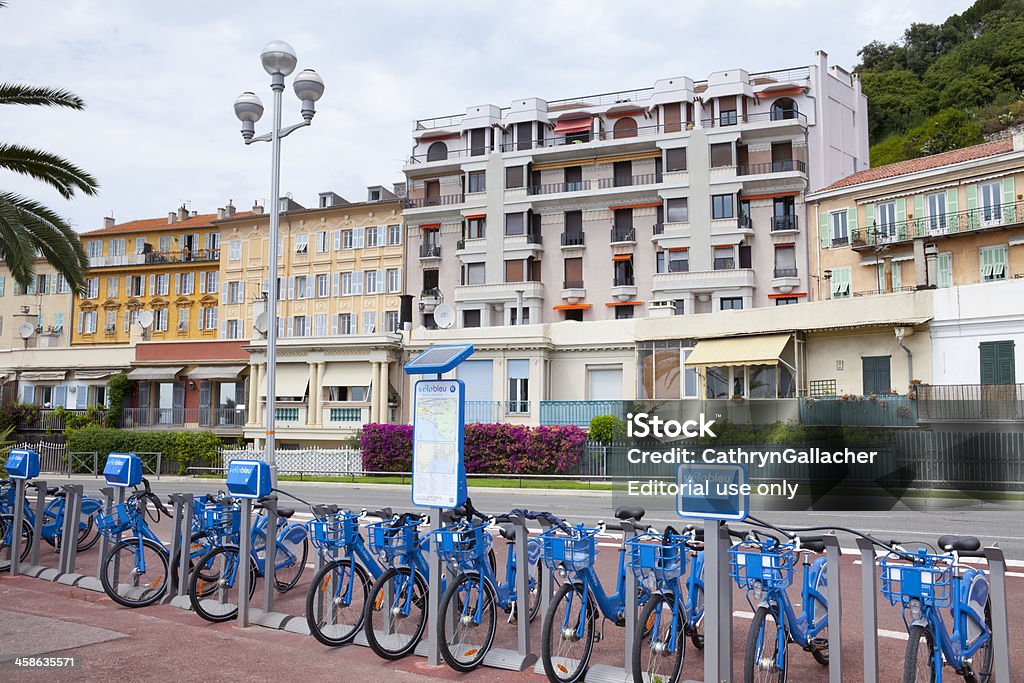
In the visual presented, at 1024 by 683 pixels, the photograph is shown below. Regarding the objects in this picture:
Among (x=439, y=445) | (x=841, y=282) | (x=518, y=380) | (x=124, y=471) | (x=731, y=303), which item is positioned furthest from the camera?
(x=731, y=303)

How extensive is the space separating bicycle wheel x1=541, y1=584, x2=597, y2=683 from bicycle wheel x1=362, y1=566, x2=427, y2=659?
4.41 feet

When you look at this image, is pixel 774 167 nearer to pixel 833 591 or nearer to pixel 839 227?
pixel 839 227

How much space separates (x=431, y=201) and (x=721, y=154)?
A: 1840 cm

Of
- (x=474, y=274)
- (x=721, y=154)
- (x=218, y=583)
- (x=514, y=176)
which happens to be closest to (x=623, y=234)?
(x=721, y=154)

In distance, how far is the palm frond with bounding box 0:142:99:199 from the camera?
15.0 m

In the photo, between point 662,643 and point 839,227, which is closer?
point 662,643

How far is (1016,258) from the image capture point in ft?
130

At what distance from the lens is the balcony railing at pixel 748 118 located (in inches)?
1895

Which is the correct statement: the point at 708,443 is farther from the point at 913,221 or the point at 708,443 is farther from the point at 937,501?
the point at 913,221

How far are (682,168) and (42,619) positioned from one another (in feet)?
148

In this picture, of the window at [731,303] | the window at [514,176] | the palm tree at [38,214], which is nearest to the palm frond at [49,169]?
the palm tree at [38,214]

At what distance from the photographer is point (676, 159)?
4938 cm

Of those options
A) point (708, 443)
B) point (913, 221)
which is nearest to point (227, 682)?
point (708, 443)

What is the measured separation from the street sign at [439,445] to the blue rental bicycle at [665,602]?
152 cm
